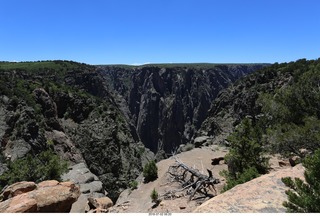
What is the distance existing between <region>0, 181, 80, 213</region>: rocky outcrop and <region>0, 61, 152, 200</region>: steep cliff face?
104 feet

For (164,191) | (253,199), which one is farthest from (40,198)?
(253,199)

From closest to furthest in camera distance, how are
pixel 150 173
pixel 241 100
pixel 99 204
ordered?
pixel 99 204, pixel 150 173, pixel 241 100

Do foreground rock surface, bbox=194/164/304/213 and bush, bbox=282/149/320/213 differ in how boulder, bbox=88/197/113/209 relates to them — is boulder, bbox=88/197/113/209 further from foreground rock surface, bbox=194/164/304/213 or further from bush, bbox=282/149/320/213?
bush, bbox=282/149/320/213

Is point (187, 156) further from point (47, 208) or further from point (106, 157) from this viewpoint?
point (106, 157)

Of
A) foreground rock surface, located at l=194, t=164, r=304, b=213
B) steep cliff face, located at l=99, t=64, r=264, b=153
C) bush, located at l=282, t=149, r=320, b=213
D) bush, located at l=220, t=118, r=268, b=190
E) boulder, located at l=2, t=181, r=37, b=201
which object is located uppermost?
bush, located at l=282, t=149, r=320, b=213

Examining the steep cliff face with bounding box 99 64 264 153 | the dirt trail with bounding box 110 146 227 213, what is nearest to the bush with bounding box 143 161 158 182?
the dirt trail with bounding box 110 146 227 213

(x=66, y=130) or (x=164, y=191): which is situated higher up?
(x=164, y=191)

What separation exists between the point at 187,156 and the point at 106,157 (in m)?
39.1

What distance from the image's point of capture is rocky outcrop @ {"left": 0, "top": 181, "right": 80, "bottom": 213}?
13438 millimetres

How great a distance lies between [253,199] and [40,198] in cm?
1117

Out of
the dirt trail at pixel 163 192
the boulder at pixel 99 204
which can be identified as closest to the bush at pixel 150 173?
the dirt trail at pixel 163 192

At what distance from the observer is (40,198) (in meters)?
14.9

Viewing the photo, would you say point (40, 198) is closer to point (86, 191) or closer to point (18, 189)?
point (18, 189)

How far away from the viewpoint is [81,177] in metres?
34.4
